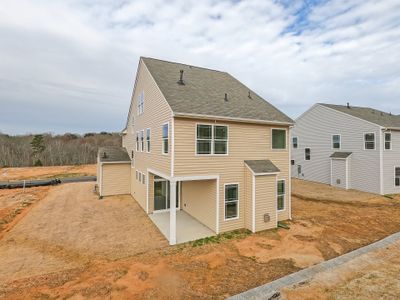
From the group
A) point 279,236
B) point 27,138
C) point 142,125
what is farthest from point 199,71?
point 27,138

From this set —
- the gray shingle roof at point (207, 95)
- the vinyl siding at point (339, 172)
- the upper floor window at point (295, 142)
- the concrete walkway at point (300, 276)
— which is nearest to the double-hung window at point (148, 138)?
the gray shingle roof at point (207, 95)

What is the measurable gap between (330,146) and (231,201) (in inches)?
662

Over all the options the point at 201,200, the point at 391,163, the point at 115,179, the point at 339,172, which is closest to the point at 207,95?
the point at 201,200

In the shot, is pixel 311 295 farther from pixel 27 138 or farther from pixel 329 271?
pixel 27 138

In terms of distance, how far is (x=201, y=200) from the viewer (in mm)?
11188

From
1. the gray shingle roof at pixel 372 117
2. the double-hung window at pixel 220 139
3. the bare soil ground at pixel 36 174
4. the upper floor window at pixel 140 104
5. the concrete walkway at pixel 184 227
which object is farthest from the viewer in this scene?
the bare soil ground at pixel 36 174

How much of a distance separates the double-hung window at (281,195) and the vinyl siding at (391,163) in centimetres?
1220

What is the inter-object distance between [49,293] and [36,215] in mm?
9280

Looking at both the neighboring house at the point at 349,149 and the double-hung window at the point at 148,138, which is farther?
the neighboring house at the point at 349,149

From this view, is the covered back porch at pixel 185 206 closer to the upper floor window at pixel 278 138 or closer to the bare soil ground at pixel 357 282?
the upper floor window at pixel 278 138

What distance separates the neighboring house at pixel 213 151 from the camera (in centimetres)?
929

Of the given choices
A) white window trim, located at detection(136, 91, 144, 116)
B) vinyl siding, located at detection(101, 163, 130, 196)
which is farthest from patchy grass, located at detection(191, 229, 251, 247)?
vinyl siding, located at detection(101, 163, 130, 196)

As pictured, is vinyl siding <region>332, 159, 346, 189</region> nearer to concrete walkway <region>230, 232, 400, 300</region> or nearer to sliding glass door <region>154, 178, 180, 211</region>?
concrete walkway <region>230, 232, 400, 300</region>

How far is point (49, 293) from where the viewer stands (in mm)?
5633
